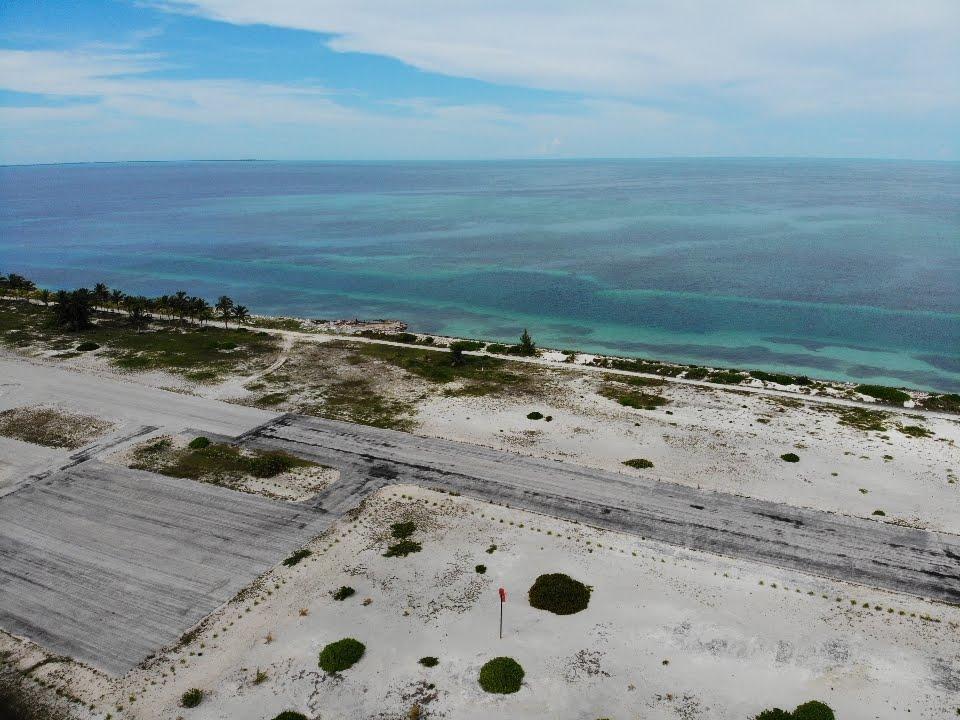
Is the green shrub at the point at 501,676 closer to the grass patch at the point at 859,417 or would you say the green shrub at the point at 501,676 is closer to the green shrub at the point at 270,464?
the green shrub at the point at 270,464

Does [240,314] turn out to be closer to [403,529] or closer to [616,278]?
[403,529]

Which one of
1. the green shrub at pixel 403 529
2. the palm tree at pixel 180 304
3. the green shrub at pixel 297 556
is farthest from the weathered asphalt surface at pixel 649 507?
the palm tree at pixel 180 304

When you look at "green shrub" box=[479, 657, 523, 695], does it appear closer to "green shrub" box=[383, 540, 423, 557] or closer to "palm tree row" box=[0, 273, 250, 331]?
"green shrub" box=[383, 540, 423, 557]

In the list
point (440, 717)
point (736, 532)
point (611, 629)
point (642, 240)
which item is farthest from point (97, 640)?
point (642, 240)

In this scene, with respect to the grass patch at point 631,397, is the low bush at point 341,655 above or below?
below

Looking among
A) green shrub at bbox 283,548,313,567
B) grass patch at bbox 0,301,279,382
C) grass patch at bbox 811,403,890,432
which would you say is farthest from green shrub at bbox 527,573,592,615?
grass patch at bbox 0,301,279,382

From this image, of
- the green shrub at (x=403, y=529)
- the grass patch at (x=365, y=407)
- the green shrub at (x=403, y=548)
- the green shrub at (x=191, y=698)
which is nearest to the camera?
the green shrub at (x=191, y=698)

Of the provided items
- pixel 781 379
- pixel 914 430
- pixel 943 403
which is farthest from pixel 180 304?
pixel 943 403
